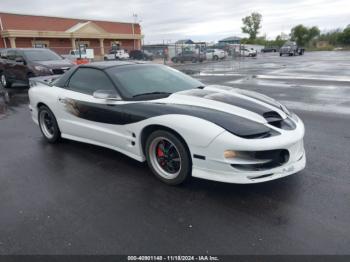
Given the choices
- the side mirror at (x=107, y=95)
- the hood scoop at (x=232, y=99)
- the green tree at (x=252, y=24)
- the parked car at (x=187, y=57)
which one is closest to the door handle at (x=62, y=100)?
the side mirror at (x=107, y=95)

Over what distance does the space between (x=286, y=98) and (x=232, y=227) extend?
717cm

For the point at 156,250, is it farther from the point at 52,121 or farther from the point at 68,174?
the point at 52,121

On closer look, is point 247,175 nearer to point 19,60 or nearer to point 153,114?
point 153,114

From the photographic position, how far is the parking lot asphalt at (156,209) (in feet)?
8.48

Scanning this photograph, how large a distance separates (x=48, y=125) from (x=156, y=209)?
3226mm

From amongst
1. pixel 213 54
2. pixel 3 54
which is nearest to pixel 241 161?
pixel 3 54

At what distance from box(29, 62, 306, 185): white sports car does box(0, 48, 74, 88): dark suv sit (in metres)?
7.07

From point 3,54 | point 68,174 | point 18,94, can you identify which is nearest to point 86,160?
point 68,174

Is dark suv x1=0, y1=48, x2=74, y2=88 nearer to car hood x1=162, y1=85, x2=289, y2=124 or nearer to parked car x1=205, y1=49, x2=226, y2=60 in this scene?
car hood x1=162, y1=85, x2=289, y2=124

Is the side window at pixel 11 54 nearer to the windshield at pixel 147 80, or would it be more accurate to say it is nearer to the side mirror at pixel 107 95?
the windshield at pixel 147 80

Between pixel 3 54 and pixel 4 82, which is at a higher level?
pixel 3 54

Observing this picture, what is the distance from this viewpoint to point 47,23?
40.7 metres

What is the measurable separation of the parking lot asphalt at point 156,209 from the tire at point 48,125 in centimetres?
43

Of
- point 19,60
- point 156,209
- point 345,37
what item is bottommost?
point 156,209
